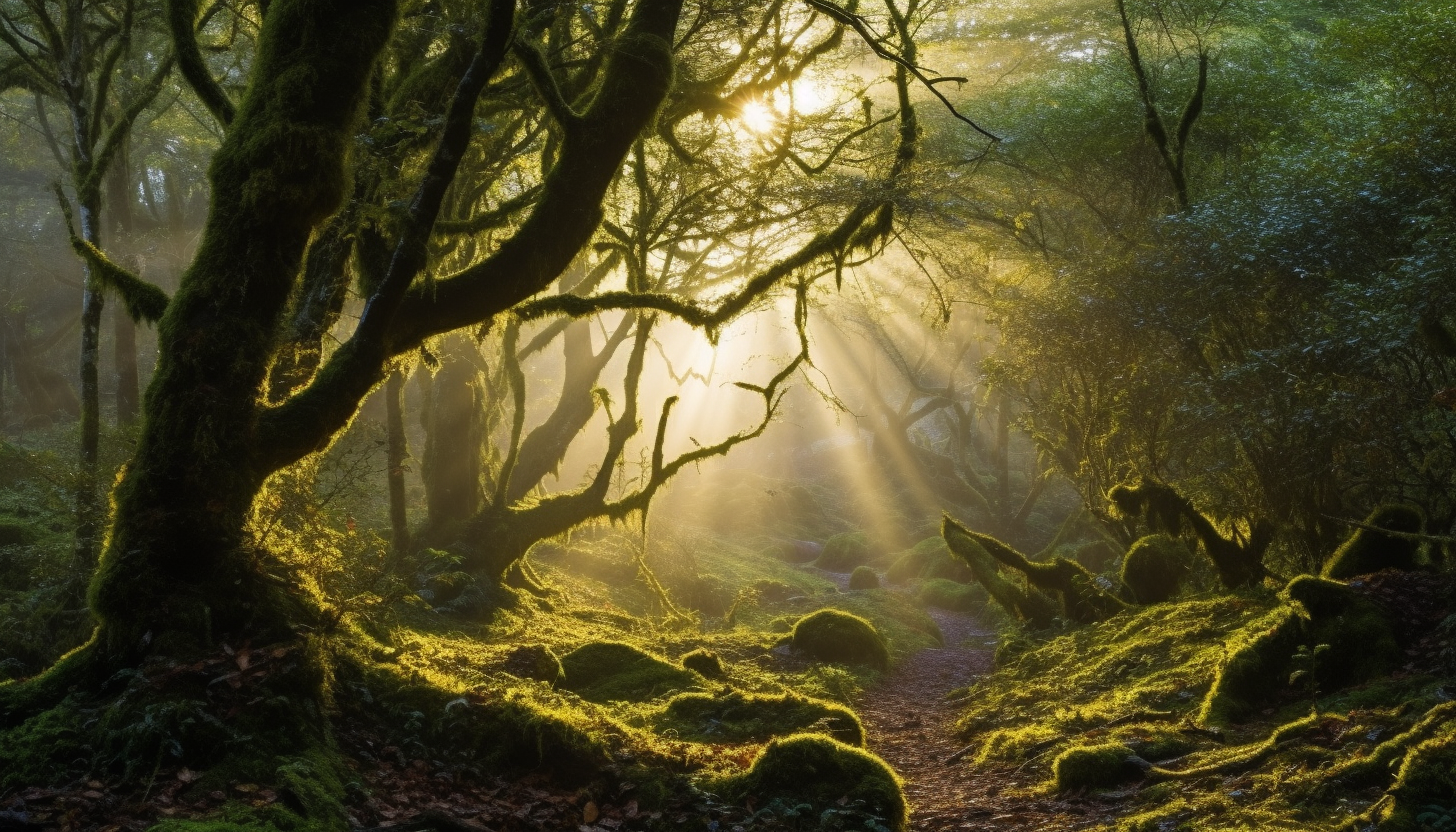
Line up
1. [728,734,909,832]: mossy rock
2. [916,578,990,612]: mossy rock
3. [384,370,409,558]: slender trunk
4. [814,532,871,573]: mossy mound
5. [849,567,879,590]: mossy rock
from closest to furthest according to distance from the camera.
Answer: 1. [728,734,909,832]: mossy rock
2. [384,370,409,558]: slender trunk
3. [916,578,990,612]: mossy rock
4. [849,567,879,590]: mossy rock
5. [814,532,871,573]: mossy mound

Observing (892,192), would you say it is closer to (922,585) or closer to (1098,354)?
(1098,354)

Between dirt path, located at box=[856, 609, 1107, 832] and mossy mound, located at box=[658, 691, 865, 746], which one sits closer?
dirt path, located at box=[856, 609, 1107, 832]

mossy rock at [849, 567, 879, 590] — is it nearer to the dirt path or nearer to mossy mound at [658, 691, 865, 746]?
the dirt path

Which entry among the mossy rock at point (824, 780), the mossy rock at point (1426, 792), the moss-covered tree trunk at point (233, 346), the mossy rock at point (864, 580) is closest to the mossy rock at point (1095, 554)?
the mossy rock at point (864, 580)

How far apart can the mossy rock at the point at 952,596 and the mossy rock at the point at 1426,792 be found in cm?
1628

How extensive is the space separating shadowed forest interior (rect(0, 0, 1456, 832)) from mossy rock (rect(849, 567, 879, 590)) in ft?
6.41

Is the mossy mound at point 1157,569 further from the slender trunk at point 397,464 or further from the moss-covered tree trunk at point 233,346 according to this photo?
the moss-covered tree trunk at point 233,346

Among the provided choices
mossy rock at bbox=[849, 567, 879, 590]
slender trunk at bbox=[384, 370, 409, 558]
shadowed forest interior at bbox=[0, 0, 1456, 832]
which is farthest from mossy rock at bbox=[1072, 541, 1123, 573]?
slender trunk at bbox=[384, 370, 409, 558]

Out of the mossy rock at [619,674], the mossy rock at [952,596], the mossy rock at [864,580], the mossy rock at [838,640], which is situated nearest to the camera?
the mossy rock at [619,674]

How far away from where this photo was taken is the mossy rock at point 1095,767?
6.00 meters

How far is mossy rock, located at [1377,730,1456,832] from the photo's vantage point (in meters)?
3.81

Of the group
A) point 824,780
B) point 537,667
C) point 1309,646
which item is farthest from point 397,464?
point 1309,646

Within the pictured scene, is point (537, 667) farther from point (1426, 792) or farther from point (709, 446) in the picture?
point (1426, 792)

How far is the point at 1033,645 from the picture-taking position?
12.6m
